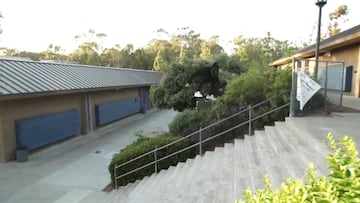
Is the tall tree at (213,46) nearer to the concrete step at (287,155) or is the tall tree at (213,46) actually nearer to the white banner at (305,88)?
the white banner at (305,88)

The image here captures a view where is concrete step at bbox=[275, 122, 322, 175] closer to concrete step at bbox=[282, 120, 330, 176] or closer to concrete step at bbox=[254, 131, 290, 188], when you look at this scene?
concrete step at bbox=[282, 120, 330, 176]

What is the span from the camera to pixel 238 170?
16.0ft

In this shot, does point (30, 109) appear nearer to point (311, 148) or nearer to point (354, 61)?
point (311, 148)

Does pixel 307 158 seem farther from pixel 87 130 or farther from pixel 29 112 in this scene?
pixel 87 130

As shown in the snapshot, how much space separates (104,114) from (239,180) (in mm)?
12603

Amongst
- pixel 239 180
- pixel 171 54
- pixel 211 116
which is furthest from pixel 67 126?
pixel 171 54

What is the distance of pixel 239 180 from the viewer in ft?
14.5

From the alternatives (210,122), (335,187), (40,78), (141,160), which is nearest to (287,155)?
(335,187)

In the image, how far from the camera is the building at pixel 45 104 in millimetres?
9242

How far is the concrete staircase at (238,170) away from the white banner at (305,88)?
67cm

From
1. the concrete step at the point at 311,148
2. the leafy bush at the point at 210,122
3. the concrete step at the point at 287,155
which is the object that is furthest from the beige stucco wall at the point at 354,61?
the concrete step at the point at 311,148

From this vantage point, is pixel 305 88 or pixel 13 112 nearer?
pixel 305 88

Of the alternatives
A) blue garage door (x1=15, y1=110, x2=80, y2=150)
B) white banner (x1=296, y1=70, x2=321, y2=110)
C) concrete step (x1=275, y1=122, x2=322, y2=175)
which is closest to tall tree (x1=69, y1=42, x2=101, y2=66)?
blue garage door (x1=15, y1=110, x2=80, y2=150)

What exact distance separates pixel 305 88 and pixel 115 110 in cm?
1337
